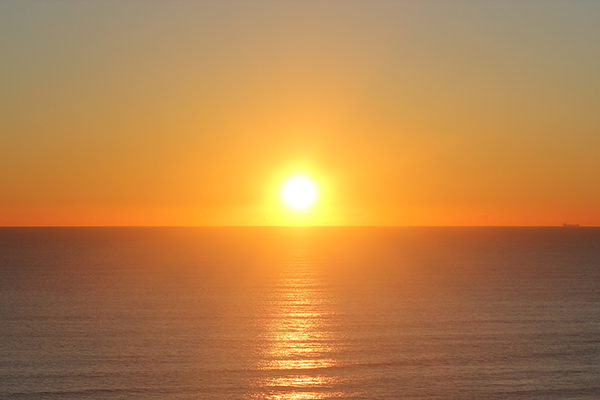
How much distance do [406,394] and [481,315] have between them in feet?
83.4

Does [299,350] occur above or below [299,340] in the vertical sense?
below

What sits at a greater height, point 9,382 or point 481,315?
point 481,315

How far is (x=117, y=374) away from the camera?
32000mm

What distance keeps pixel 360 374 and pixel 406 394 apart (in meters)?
3.81

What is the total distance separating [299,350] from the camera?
125 feet

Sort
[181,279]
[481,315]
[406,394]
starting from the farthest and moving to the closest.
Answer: [181,279] → [481,315] → [406,394]

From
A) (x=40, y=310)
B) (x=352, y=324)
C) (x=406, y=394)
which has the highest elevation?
(x=40, y=310)

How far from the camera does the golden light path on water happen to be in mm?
29281

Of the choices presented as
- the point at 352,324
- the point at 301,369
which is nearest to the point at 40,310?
the point at 352,324

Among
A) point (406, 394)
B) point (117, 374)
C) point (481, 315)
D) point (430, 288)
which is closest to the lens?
point (406, 394)

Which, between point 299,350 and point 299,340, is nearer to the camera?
point 299,350

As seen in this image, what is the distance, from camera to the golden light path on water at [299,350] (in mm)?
29281

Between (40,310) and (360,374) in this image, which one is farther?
(40,310)

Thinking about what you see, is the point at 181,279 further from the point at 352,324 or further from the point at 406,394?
the point at 406,394
